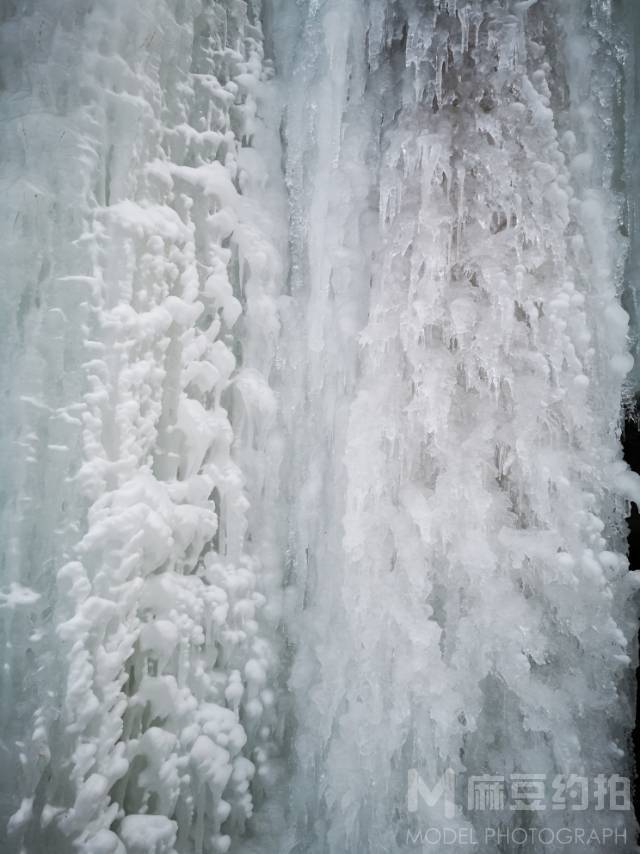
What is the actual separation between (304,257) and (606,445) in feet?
3.72

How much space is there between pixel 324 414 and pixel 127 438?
0.69 m

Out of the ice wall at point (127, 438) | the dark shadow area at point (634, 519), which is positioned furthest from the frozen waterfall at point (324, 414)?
the dark shadow area at point (634, 519)

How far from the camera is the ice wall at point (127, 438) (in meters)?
1.34

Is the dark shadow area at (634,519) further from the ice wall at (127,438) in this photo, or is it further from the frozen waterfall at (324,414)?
the ice wall at (127,438)

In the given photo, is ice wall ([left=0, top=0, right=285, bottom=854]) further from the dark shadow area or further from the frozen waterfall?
the dark shadow area

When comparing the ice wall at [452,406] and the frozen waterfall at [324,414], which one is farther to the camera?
the ice wall at [452,406]

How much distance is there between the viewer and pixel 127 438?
1.49 meters

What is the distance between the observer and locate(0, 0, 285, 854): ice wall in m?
1.34

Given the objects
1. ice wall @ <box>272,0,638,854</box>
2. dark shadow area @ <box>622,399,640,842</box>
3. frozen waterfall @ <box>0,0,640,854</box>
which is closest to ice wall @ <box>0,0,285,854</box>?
frozen waterfall @ <box>0,0,640,854</box>

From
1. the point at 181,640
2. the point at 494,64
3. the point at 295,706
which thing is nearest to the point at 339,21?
the point at 494,64

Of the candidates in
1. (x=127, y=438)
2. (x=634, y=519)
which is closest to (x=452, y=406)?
(x=634, y=519)

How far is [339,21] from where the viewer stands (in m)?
1.87

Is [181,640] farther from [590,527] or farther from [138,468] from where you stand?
[590,527]

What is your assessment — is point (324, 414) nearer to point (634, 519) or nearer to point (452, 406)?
point (452, 406)
